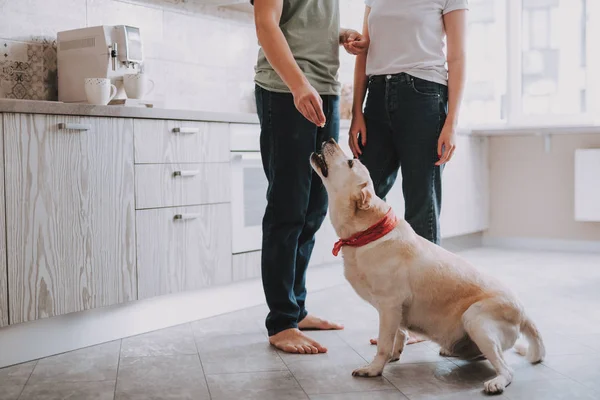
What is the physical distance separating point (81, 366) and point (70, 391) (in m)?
0.28

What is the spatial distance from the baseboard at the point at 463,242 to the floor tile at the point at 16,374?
10.3 ft

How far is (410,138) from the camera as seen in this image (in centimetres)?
221

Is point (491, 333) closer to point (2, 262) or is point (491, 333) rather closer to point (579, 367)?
point (579, 367)

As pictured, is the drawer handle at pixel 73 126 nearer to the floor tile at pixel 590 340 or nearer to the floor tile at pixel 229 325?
the floor tile at pixel 229 325

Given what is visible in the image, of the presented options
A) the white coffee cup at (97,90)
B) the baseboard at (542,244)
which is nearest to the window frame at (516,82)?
the baseboard at (542,244)

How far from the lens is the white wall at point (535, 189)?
490 cm

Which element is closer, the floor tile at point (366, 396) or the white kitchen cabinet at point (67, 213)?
the floor tile at point (366, 396)

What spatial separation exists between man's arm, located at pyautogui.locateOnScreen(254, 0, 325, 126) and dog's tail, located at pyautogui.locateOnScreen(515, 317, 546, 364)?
837mm

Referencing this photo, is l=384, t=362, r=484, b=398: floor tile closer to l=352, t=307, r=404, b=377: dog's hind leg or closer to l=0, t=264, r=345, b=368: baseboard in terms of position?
l=352, t=307, r=404, b=377: dog's hind leg

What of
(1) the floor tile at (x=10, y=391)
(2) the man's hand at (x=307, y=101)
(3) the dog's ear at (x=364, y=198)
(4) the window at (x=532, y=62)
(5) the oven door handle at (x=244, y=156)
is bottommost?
(1) the floor tile at (x=10, y=391)

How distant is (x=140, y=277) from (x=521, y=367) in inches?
54.9

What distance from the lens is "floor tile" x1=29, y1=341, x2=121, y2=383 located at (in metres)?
2.07

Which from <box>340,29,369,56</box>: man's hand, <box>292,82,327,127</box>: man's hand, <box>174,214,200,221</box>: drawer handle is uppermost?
<box>340,29,369,56</box>: man's hand

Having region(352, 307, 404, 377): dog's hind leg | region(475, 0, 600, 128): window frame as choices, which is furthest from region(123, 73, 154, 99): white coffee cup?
region(475, 0, 600, 128): window frame
